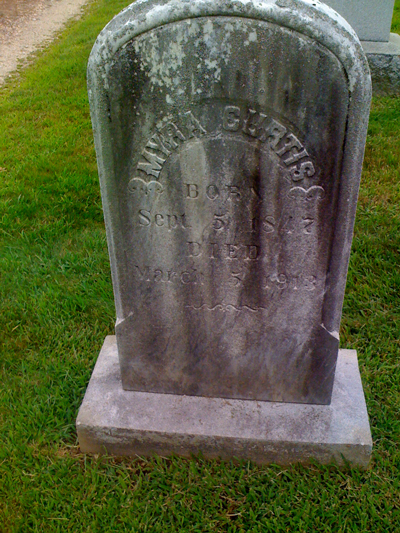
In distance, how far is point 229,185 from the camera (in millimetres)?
1921

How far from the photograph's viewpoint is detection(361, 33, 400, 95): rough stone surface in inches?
219

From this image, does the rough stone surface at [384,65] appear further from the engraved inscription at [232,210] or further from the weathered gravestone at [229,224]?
the engraved inscription at [232,210]

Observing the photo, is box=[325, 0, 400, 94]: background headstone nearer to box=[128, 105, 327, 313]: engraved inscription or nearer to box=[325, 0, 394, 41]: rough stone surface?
box=[325, 0, 394, 41]: rough stone surface

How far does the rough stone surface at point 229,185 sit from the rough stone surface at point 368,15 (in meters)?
4.51

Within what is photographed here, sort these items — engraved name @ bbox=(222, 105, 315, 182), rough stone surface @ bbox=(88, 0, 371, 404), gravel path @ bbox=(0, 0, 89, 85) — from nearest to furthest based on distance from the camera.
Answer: rough stone surface @ bbox=(88, 0, 371, 404) → engraved name @ bbox=(222, 105, 315, 182) → gravel path @ bbox=(0, 0, 89, 85)

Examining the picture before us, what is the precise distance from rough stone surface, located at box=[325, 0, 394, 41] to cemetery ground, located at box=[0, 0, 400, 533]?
1621 millimetres

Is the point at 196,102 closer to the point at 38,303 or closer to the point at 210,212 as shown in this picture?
the point at 210,212

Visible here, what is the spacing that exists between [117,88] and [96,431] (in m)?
1.44

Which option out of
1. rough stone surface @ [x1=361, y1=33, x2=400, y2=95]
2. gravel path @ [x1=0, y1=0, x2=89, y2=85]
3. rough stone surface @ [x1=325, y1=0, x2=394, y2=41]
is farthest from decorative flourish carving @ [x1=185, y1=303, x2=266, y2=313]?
gravel path @ [x1=0, y1=0, x2=89, y2=85]

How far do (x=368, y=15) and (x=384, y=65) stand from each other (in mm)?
557

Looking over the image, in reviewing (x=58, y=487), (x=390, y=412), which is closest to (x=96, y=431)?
(x=58, y=487)

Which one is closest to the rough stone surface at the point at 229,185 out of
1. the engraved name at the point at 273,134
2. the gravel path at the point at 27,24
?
the engraved name at the point at 273,134

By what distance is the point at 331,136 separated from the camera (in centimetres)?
178

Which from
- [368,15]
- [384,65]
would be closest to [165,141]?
[384,65]
